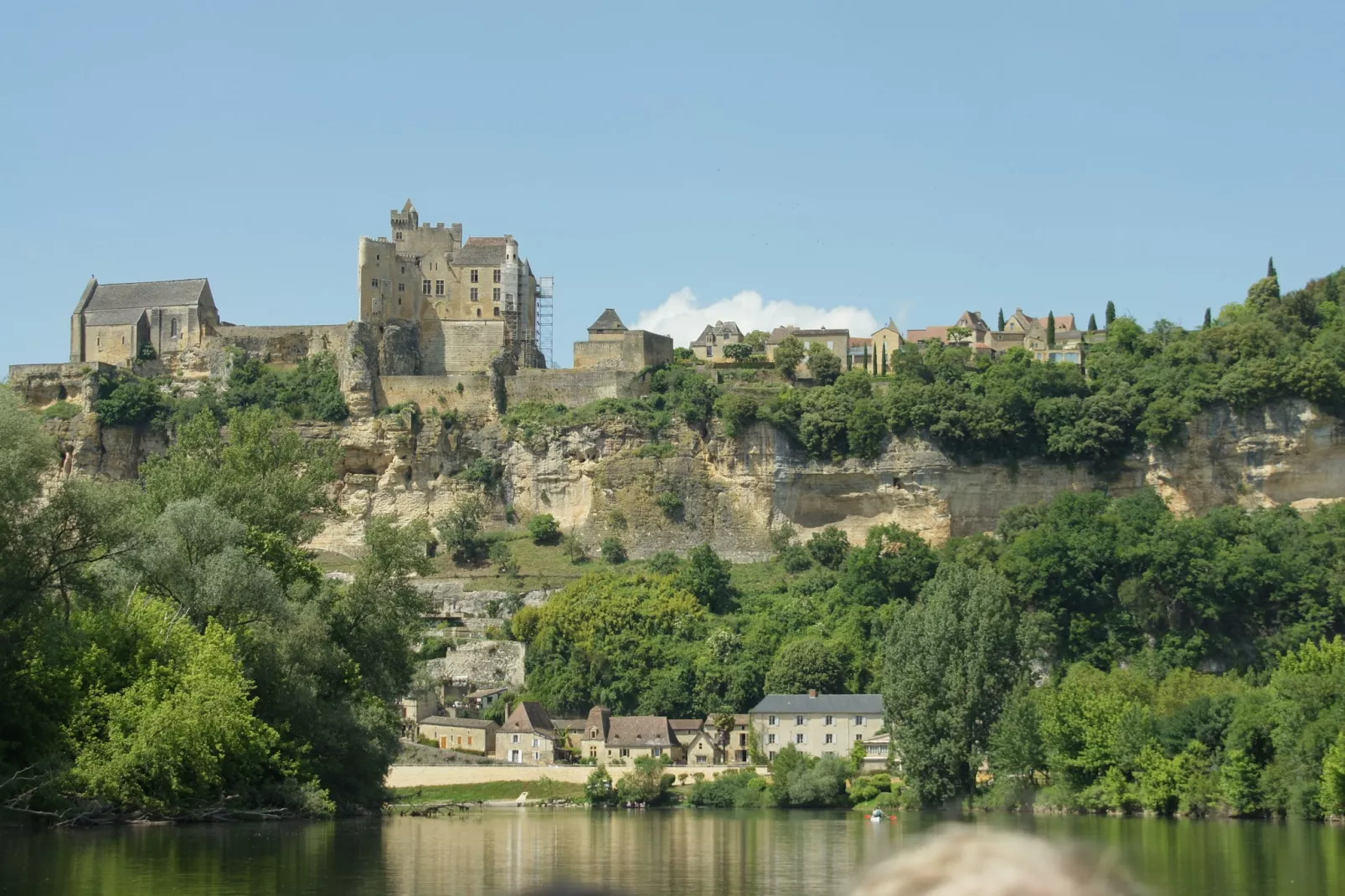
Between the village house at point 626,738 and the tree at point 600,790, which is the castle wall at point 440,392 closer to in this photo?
the village house at point 626,738

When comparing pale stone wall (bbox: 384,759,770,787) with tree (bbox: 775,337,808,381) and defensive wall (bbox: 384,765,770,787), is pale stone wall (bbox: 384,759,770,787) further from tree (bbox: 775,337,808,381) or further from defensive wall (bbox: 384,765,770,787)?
tree (bbox: 775,337,808,381)

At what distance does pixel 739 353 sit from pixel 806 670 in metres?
23.8

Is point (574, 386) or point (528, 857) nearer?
point (528, 857)

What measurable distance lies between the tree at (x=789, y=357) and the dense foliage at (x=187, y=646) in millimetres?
43491

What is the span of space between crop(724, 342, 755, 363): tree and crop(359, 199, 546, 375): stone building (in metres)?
9.42

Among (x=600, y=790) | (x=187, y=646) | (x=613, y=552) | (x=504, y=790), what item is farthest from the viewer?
(x=613, y=552)

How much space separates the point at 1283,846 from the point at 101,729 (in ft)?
73.6

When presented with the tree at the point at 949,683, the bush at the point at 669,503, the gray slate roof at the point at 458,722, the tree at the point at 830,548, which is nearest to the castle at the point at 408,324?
the bush at the point at 669,503

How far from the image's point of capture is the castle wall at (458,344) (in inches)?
3364

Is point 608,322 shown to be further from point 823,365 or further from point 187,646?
point 187,646

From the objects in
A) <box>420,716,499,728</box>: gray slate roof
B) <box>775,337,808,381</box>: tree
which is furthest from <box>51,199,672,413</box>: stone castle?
<box>420,716,499,728</box>: gray slate roof

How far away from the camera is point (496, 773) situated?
62219mm

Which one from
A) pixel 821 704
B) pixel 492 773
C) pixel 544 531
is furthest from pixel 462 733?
pixel 544 531

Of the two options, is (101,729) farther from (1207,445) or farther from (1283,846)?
(1207,445)
